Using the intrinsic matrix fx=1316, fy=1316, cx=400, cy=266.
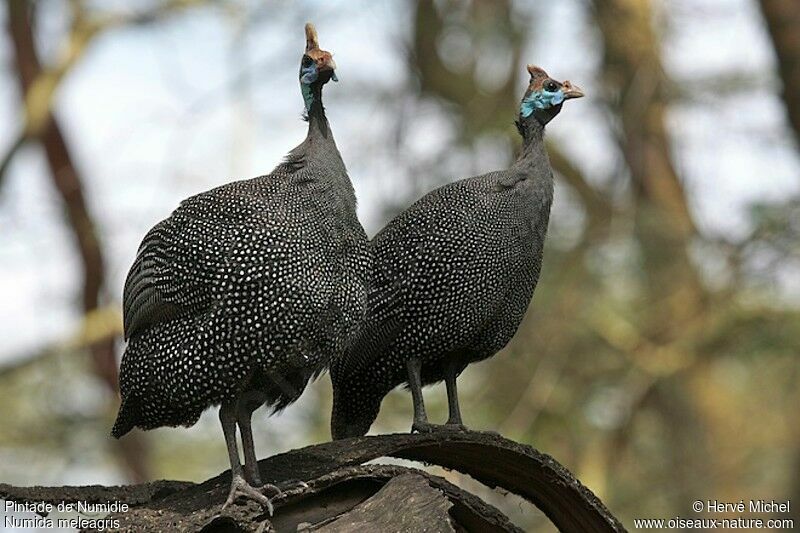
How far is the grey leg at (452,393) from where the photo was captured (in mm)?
4438

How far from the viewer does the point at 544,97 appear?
15.4 ft

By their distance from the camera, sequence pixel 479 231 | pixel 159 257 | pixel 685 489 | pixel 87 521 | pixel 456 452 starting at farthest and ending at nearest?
pixel 685 489 → pixel 479 231 → pixel 159 257 → pixel 456 452 → pixel 87 521

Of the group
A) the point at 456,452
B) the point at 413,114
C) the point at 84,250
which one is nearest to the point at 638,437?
the point at 413,114

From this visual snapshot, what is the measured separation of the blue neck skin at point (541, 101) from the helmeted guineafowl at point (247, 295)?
102 cm

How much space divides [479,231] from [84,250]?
6.31 m

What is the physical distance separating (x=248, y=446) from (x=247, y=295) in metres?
0.48

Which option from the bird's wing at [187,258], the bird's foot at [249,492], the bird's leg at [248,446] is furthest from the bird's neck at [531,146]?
the bird's foot at [249,492]

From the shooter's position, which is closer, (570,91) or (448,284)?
(448,284)

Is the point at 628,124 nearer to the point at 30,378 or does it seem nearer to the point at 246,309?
Result: the point at 30,378

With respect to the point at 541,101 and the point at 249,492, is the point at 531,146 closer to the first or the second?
the point at 541,101

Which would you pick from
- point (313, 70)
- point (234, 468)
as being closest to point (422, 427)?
point (234, 468)

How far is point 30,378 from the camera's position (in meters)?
9.83

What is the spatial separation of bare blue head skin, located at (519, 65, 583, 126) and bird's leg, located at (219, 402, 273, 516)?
64.2 inches

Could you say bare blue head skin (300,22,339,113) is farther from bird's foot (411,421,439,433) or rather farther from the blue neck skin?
bird's foot (411,421,439,433)
